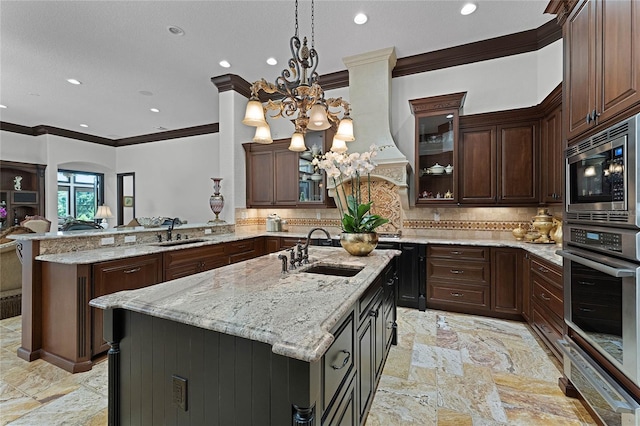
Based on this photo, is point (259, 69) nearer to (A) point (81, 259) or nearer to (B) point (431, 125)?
(B) point (431, 125)

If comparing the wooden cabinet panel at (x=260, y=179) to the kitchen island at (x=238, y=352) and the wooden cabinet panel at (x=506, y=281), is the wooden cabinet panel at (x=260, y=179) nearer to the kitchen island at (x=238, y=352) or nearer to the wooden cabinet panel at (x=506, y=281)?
the wooden cabinet panel at (x=506, y=281)

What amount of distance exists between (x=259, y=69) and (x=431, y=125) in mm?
2686

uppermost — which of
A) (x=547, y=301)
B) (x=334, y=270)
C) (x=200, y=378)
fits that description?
(x=334, y=270)

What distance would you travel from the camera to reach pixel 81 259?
2.45 m

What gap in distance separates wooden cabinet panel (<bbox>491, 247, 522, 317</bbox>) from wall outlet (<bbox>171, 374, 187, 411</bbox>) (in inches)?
136

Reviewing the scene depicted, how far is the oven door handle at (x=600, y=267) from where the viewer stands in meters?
1.38

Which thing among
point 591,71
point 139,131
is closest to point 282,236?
point 591,71

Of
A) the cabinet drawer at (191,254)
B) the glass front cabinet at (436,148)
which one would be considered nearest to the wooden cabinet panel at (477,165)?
the glass front cabinet at (436,148)

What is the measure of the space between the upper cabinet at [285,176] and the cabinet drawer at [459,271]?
5.94 ft

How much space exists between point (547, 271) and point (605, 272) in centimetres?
127

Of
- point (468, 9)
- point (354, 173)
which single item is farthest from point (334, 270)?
point (468, 9)

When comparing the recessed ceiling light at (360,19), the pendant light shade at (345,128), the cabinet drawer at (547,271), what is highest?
the recessed ceiling light at (360,19)

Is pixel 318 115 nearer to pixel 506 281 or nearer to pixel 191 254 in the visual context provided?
pixel 191 254

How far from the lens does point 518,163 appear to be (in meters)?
3.57
